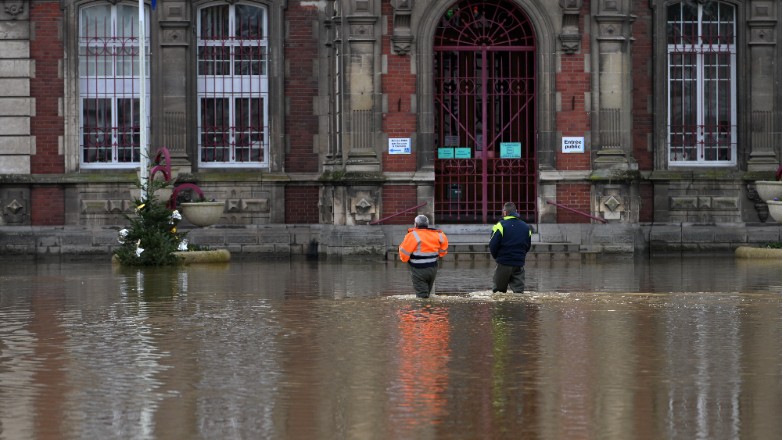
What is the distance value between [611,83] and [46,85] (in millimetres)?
10831

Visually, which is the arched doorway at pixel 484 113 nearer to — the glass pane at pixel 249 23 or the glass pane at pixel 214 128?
the glass pane at pixel 249 23

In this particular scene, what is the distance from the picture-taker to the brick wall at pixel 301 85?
30.5 meters

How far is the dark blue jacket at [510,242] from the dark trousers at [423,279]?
3.20ft

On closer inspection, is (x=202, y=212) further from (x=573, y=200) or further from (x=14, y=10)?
(x=573, y=200)

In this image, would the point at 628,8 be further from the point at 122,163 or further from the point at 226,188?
the point at 122,163

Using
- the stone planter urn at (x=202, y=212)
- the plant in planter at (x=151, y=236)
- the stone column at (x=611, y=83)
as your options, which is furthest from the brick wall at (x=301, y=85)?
the stone column at (x=611, y=83)

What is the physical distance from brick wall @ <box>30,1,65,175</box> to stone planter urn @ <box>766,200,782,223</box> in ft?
44.0

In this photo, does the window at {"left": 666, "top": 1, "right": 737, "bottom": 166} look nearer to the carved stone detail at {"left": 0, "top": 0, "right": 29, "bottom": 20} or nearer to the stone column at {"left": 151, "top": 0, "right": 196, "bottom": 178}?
the stone column at {"left": 151, "top": 0, "right": 196, "bottom": 178}

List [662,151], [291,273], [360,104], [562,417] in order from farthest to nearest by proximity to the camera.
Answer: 1. [662,151]
2. [360,104]
3. [291,273]
4. [562,417]

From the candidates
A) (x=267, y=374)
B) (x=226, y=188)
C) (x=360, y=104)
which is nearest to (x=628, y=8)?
(x=360, y=104)

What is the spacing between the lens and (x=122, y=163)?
3088 centimetres

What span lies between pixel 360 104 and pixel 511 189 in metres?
3.37

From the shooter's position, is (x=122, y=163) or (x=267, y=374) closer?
(x=267, y=374)

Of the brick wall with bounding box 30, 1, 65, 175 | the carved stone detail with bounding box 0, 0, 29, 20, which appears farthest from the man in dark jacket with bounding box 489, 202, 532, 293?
the carved stone detail with bounding box 0, 0, 29, 20
